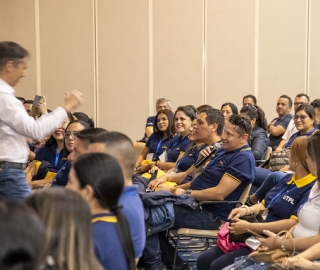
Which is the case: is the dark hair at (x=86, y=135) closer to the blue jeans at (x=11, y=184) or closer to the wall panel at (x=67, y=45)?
the blue jeans at (x=11, y=184)

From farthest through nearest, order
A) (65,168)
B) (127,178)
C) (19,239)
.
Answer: (65,168)
(127,178)
(19,239)

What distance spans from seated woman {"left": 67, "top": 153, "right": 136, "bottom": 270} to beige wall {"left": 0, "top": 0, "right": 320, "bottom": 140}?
24.7 feet

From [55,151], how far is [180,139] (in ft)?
4.39

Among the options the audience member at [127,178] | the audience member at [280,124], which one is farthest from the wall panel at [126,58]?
the audience member at [127,178]

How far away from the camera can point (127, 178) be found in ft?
7.45

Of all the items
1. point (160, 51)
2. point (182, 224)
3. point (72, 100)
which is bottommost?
point (182, 224)

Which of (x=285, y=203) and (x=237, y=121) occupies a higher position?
(x=237, y=121)

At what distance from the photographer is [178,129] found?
5.76 meters

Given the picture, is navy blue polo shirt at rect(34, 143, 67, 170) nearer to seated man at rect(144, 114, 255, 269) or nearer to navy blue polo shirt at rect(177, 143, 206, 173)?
navy blue polo shirt at rect(177, 143, 206, 173)

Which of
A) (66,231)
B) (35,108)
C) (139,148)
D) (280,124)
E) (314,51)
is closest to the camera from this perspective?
(66,231)

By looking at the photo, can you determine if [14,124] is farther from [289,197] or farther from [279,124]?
[279,124]

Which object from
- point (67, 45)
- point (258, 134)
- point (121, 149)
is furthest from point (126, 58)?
point (121, 149)

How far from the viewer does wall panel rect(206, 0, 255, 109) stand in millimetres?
9227

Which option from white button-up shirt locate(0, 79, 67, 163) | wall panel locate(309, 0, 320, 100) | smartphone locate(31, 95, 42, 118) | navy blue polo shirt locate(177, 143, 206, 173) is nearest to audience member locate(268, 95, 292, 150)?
wall panel locate(309, 0, 320, 100)
